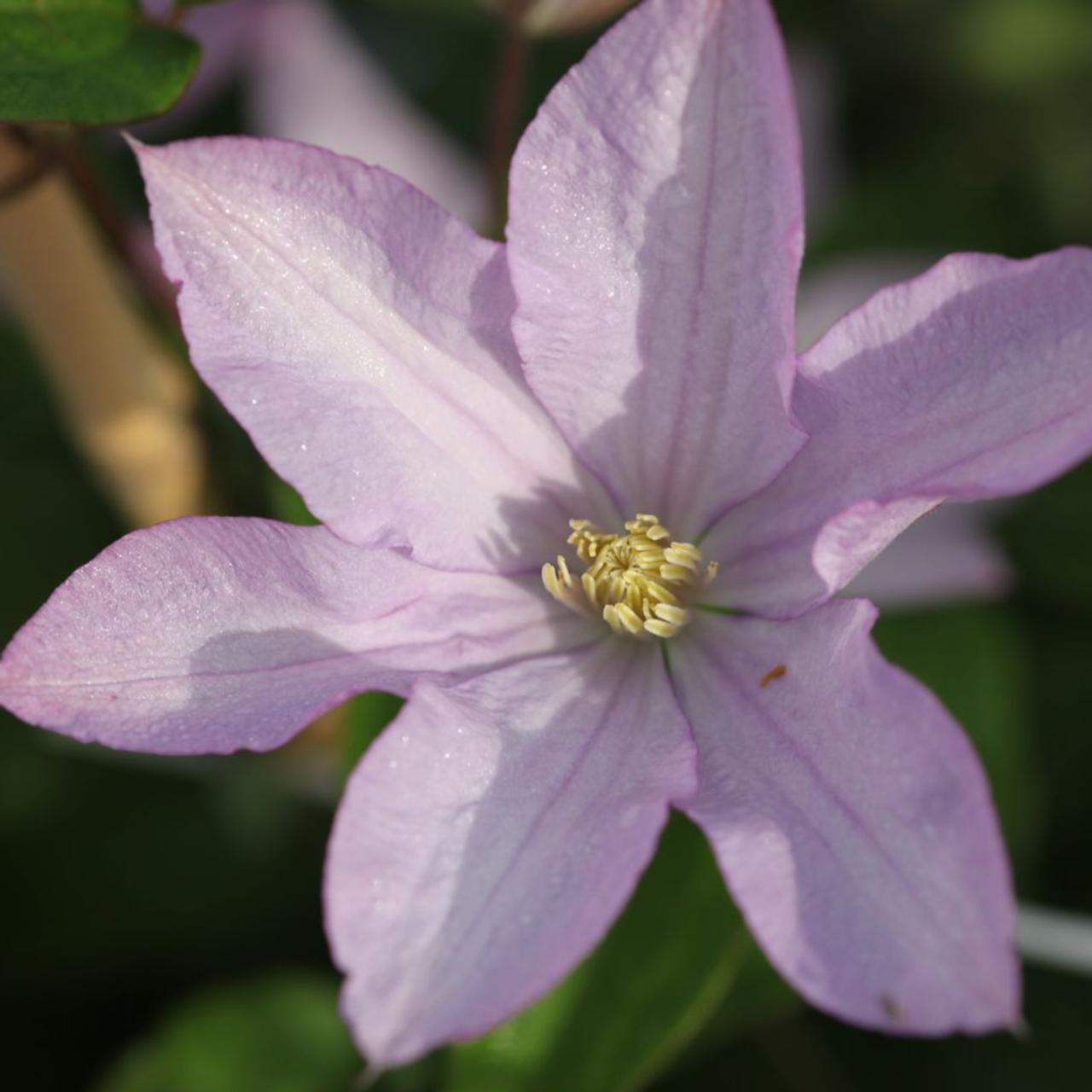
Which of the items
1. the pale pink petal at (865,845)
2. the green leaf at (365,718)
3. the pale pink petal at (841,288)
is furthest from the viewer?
the pale pink petal at (841,288)

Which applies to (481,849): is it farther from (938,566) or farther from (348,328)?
(938,566)

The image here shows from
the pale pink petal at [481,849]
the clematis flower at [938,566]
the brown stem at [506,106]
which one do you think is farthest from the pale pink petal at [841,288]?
the pale pink petal at [481,849]

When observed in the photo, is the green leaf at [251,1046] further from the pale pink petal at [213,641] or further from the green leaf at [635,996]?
the pale pink petal at [213,641]

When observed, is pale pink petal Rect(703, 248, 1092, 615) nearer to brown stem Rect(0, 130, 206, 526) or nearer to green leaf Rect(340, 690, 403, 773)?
green leaf Rect(340, 690, 403, 773)

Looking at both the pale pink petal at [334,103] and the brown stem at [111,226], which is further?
the pale pink petal at [334,103]

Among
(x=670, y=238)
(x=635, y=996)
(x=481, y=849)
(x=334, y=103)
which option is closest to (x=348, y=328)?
(x=670, y=238)

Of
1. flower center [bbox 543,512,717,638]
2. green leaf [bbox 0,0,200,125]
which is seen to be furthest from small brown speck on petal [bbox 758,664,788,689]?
green leaf [bbox 0,0,200,125]
